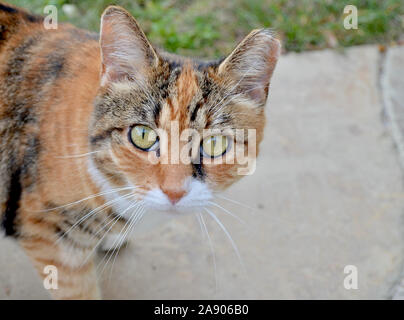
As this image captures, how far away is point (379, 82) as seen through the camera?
405 centimetres

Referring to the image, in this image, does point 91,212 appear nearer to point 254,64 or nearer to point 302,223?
point 254,64

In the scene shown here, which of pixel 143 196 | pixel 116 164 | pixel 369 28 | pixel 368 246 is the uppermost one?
pixel 369 28

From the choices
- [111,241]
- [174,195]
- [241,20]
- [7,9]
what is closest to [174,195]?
[174,195]

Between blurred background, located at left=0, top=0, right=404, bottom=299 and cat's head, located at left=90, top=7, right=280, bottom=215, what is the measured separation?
2.57ft

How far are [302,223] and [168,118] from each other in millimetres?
1458

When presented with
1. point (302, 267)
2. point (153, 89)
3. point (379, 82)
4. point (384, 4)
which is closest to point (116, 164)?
point (153, 89)

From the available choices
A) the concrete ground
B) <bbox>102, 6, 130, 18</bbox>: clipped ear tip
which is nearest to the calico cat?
<bbox>102, 6, 130, 18</bbox>: clipped ear tip

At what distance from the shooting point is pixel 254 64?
7.20 feet

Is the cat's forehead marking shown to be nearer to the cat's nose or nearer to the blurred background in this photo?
the cat's nose

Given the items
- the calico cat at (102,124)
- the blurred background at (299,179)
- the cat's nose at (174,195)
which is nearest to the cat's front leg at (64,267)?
the calico cat at (102,124)

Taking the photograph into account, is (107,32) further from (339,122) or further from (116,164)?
(339,122)

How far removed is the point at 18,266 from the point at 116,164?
3.97ft

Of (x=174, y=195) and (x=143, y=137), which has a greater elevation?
(x=143, y=137)

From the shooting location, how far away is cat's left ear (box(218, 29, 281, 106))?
2129 millimetres
